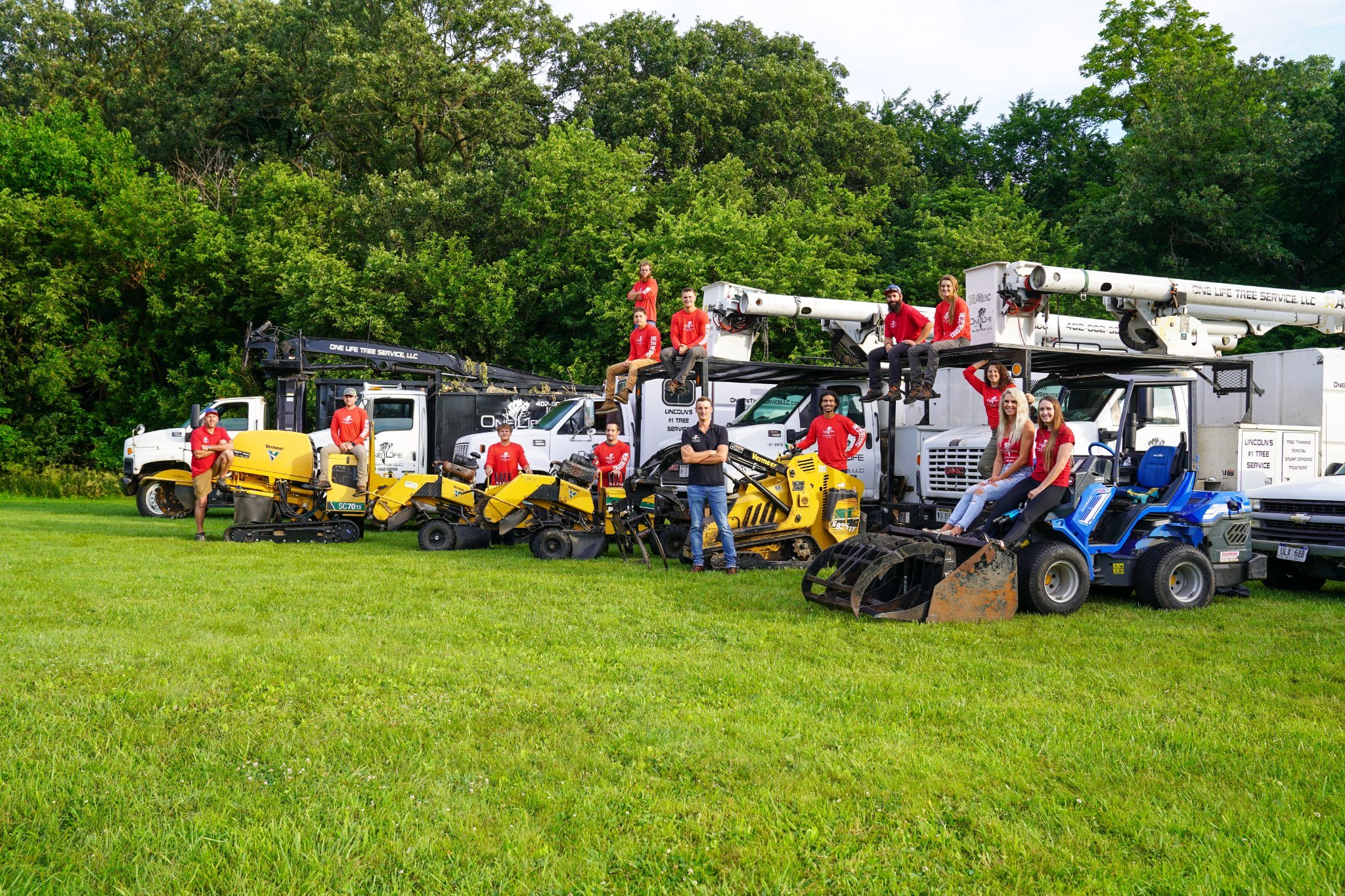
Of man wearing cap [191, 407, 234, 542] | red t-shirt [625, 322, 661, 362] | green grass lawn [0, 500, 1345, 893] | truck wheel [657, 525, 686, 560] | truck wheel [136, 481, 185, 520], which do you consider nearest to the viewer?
green grass lawn [0, 500, 1345, 893]

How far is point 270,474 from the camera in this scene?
47.1 feet

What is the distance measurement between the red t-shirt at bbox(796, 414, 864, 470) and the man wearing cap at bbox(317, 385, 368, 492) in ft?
20.6

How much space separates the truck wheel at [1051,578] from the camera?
8.33 m

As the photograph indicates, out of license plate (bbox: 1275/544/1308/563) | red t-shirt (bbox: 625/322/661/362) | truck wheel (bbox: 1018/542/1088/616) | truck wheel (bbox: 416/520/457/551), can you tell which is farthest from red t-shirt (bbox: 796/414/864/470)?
truck wheel (bbox: 416/520/457/551)

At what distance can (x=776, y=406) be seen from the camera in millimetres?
14328

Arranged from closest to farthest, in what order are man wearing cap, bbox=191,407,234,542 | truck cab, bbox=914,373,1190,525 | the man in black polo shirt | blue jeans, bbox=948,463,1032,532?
blue jeans, bbox=948,463,1032,532 < truck cab, bbox=914,373,1190,525 < the man in black polo shirt < man wearing cap, bbox=191,407,234,542

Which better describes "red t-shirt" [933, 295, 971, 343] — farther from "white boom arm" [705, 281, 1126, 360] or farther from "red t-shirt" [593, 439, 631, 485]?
"red t-shirt" [593, 439, 631, 485]

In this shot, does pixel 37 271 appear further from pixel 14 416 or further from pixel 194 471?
pixel 194 471

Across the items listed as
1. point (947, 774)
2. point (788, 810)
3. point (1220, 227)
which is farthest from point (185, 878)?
point (1220, 227)

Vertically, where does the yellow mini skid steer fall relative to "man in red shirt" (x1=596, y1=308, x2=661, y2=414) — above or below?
below

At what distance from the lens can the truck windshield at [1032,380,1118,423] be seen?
11188mm

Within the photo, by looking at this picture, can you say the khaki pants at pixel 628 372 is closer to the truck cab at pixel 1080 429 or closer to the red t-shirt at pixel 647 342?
the red t-shirt at pixel 647 342

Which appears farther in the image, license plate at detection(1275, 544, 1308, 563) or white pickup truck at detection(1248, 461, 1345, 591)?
license plate at detection(1275, 544, 1308, 563)

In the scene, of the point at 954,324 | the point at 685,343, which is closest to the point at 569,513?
the point at 685,343
